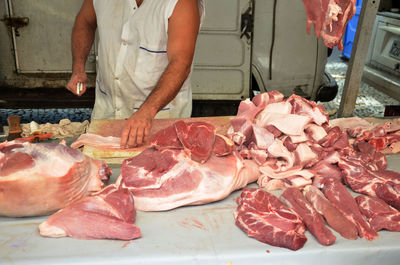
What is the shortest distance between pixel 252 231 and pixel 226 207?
0.90 ft

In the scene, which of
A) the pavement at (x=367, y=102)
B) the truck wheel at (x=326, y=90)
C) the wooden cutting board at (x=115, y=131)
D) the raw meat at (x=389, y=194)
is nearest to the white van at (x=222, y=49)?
the truck wheel at (x=326, y=90)

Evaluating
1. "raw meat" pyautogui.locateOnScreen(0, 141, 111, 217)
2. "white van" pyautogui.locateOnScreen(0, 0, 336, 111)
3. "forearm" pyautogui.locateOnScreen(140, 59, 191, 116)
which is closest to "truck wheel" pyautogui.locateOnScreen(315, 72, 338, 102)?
"white van" pyautogui.locateOnScreen(0, 0, 336, 111)

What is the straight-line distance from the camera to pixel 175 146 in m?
2.29

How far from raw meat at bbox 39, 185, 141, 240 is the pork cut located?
0.19 m

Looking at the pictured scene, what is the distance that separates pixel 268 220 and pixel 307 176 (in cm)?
54

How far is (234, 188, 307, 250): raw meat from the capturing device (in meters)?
1.82

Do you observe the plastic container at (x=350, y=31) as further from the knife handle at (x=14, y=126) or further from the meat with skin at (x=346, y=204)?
the knife handle at (x=14, y=126)

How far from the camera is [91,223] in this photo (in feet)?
5.98

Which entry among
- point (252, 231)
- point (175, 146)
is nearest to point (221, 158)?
point (175, 146)

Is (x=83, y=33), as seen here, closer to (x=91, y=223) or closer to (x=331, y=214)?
(x=91, y=223)

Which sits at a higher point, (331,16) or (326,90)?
(331,16)

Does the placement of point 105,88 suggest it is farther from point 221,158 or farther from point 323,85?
point 323,85

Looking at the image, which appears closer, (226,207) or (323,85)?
(226,207)

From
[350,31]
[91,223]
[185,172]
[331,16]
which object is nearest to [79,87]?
[185,172]
